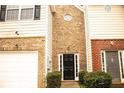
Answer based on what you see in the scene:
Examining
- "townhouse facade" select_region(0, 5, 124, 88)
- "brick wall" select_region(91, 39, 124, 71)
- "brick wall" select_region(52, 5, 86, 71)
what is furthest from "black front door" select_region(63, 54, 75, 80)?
"brick wall" select_region(91, 39, 124, 71)

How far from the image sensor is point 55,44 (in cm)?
1190

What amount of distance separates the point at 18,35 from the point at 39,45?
1.04 m

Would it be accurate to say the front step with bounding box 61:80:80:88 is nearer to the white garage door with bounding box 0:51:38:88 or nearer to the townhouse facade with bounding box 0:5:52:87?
the townhouse facade with bounding box 0:5:52:87

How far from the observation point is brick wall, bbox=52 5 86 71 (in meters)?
11.8

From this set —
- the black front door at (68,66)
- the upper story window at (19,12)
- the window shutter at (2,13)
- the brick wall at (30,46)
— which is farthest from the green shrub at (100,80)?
the window shutter at (2,13)

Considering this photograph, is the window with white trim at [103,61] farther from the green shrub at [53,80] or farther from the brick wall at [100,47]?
the green shrub at [53,80]

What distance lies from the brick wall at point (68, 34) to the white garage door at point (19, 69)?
3.16 metres

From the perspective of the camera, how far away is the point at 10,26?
8.95 metres

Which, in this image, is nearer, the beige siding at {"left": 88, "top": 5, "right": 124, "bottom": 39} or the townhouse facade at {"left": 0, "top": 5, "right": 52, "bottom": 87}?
the townhouse facade at {"left": 0, "top": 5, "right": 52, "bottom": 87}

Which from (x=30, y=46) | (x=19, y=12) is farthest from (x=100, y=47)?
(x=19, y=12)

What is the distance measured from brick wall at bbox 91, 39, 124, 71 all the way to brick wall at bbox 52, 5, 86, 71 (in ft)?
7.03

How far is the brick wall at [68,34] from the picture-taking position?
1178 cm
